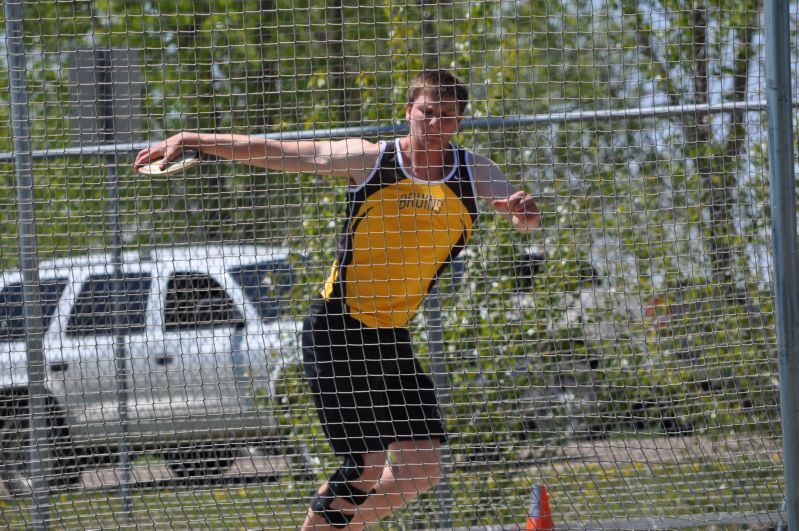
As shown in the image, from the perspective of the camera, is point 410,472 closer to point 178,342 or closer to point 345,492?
point 345,492

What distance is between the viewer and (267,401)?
204 inches

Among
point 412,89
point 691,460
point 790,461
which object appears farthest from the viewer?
point 691,460

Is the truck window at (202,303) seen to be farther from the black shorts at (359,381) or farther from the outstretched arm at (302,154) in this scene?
the outstretched arm at (302,154)

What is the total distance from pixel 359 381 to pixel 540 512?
993mm

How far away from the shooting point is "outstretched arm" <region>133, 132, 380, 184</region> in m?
3.44

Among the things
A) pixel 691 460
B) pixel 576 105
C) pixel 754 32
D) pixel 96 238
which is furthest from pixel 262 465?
pixel 754 32

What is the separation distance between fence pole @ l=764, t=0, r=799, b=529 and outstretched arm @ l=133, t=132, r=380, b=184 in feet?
4.54

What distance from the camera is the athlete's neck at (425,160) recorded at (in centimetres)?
356

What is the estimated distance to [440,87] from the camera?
3.49 m

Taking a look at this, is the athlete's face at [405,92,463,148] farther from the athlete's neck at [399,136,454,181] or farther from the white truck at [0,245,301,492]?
the white truck at [0,245,301,492]

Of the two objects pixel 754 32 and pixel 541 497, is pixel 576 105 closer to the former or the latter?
pixel 754 32

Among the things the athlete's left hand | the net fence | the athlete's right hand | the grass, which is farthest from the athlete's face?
the grass

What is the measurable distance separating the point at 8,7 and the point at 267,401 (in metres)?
2.36

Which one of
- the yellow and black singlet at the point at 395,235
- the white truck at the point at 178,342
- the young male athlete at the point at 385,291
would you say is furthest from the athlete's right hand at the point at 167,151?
the white truck at the point at 178,342
